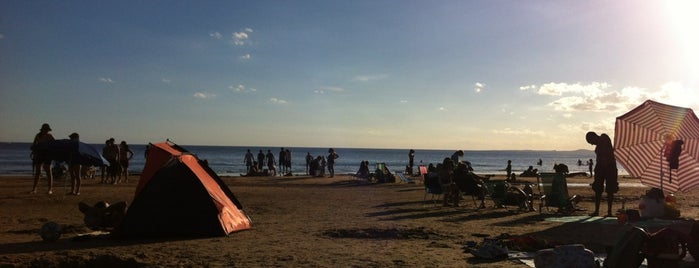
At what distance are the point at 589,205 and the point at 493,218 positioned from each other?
483 centimetres

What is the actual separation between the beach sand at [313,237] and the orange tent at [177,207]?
0.92ft

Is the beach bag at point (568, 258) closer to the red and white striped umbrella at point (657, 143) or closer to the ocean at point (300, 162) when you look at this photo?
the red and white striped umbrella at point (657, 143)

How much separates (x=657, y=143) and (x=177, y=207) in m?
9.30

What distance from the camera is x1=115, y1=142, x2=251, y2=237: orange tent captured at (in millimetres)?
8773

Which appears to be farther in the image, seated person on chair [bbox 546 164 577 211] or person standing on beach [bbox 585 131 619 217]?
seated person on chair [bbox 546 164 577 211]

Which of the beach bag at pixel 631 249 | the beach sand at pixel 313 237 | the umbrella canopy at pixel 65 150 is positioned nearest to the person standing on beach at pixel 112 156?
the beach sand at pixel 313 237

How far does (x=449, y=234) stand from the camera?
9.41m

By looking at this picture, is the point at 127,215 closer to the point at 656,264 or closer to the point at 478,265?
the point at 478,265

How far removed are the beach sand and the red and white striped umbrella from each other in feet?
6.13

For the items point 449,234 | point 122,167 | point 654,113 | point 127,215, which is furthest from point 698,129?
point 122,167

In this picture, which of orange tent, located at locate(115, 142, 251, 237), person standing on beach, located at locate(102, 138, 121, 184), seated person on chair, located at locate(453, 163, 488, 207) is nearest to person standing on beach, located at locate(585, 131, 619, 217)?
seated person on chair, located at locate(453, 163, 488, 207)

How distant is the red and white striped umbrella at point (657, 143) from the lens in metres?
10.9

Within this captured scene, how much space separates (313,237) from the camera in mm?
8977

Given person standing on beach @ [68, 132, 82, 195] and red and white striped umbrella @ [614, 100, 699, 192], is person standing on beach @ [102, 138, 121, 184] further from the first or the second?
red and white striped umbrella @ [614, 100, 699, 192]
